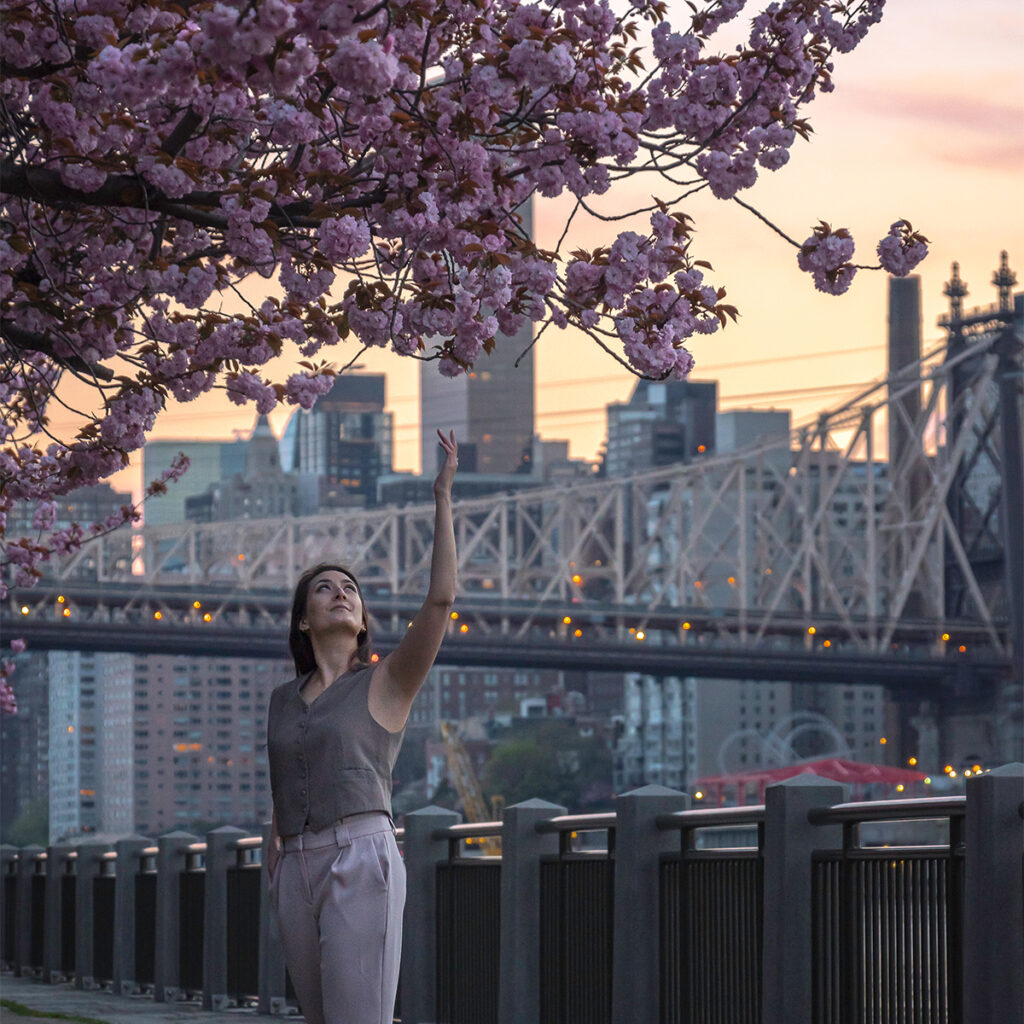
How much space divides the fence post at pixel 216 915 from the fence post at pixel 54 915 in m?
3.84

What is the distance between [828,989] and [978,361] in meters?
92.1

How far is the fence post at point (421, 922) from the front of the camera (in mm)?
11492

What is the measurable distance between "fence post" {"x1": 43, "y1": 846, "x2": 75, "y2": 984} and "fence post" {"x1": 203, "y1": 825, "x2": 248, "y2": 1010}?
384 centimetres

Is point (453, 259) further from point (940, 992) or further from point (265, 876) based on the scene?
point (265, 876)

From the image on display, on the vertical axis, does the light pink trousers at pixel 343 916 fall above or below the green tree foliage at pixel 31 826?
above

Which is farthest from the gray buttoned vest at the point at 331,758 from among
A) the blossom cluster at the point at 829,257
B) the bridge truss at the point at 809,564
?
the bridge truss at the point at 809,564

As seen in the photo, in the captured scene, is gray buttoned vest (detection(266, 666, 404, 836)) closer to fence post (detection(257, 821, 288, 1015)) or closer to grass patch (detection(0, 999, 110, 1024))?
grass patch (detection(0, 999, 110, 1024))

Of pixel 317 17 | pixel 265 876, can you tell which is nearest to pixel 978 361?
pixel 265 876

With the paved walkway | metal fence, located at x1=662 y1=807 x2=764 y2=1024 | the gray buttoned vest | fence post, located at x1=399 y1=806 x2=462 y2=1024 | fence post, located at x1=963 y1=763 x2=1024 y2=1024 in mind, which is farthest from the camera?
the paved walkway

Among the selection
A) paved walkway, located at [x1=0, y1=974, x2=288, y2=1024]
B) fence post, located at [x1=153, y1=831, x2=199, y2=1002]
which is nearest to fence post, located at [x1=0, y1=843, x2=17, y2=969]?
paved walkway, located at [x1=0, y1=974, x2=288, y2=1024]

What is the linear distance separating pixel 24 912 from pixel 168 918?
439 centimetres

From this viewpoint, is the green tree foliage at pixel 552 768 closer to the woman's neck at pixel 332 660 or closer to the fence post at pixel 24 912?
the fence post at pixel 24 912

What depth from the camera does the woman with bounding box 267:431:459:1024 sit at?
217 inches

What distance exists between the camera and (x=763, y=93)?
9.16 m
